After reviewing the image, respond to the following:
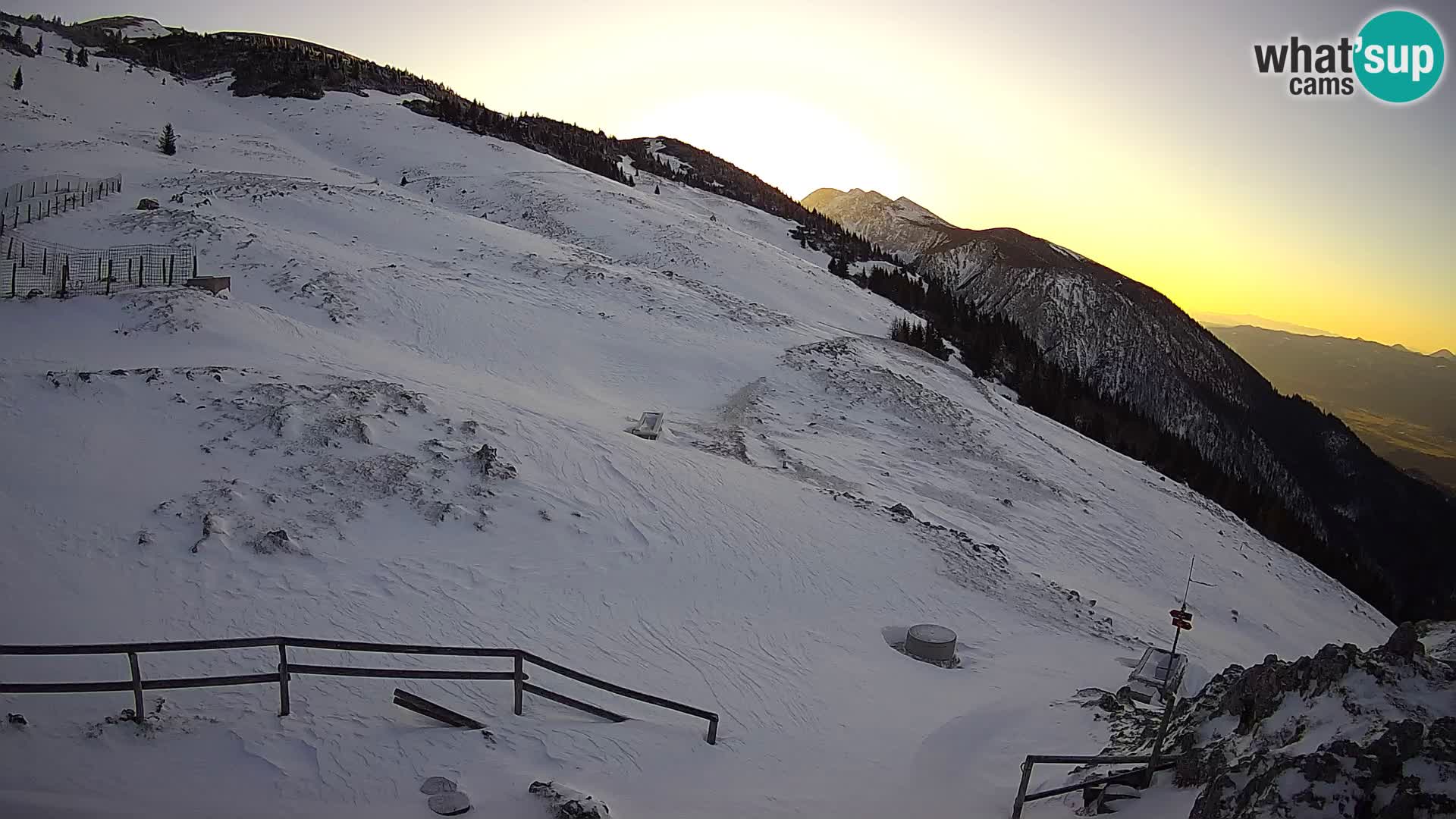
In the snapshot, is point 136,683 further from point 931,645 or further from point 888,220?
point 888,220

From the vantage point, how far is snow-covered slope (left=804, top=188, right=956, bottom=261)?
120 meters

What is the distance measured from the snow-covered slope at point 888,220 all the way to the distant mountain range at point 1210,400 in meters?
11.2

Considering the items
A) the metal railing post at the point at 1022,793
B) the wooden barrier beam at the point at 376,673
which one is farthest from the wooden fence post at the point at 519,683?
the metal railing post at the point at 1022,793

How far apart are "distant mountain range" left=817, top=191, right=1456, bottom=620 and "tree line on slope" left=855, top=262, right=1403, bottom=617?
26.6 ft

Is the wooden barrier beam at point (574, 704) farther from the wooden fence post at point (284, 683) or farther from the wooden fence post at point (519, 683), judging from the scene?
the wooden fence post at point (284, 683)

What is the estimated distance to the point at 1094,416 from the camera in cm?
4753

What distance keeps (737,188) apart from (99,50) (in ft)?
214

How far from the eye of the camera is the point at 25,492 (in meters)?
11.5

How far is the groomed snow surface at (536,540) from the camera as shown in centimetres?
841

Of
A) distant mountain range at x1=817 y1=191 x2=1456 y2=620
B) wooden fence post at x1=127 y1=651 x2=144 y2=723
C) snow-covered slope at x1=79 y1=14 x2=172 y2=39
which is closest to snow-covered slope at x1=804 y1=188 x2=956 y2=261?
distant mountain range at x1=817 y1=191 x2=1456 y2=620

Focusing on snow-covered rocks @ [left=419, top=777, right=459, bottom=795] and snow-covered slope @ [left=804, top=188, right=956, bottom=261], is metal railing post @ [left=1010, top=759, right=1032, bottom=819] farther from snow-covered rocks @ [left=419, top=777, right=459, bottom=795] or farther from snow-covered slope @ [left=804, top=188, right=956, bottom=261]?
snow-covered slope @ [left=804, top=188, right=956, bottom=261]

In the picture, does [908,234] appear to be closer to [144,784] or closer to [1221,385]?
[1221,385]

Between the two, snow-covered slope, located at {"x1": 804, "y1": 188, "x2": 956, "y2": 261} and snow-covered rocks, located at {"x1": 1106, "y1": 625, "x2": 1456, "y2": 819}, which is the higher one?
snow-covered slope, located at {"x1": 804, "y1": 188, "x2": 956, "y2": 261}

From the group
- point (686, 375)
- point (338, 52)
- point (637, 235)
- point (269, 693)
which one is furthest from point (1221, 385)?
point (338, 52)
